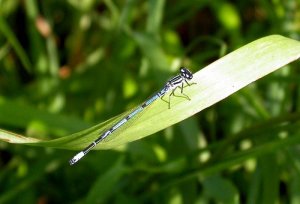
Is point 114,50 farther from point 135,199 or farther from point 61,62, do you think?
point 135,199

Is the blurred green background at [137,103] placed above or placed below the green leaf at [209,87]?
above

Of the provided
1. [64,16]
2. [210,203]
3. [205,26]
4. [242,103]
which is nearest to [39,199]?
[210,203]

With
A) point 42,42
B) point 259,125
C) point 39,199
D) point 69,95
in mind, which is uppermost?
point 42,42

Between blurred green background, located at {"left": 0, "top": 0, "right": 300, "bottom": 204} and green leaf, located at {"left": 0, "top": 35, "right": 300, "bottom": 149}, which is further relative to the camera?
blurred green background, located at {"left": 0, "top": 0, "right": 300, "bottom": 204}

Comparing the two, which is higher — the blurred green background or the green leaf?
the blurred green background

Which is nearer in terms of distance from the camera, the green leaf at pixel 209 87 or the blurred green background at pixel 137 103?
the green leaf at pixel 209 87
